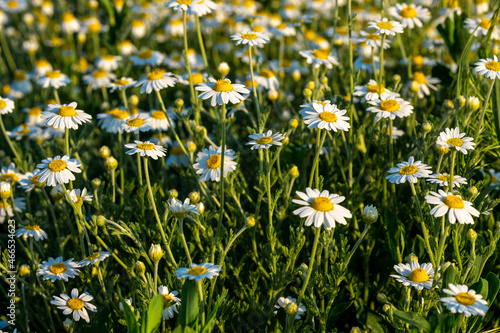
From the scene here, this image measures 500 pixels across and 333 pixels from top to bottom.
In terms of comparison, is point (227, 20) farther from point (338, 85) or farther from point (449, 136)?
point (449, 136)

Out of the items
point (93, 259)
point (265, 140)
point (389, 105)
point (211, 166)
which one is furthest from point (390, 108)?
point (93, 259)

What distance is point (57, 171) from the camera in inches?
91.1

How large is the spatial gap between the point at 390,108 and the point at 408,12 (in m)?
1.21

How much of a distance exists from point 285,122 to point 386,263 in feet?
4.65

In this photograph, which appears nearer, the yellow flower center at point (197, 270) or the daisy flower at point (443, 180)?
the yellow flower center at point (197, 270)

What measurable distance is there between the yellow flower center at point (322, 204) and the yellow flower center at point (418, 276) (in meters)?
0.43

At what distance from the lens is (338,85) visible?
416 centimetres

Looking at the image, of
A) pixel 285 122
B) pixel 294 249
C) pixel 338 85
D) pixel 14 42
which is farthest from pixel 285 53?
pixel 294 249

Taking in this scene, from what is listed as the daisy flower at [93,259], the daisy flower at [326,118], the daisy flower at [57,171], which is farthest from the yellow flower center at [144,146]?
the daisy flower at [326,118]

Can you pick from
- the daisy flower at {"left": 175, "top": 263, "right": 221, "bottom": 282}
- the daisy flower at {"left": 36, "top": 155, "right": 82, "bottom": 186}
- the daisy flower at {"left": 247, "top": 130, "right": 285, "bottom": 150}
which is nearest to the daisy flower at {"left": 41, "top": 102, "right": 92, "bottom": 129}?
the daisy flower at {"left": 36, "top": 155, "right": 82, "bottom": 186}

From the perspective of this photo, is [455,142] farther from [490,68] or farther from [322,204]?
[322,204]

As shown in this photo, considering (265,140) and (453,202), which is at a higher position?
(265,140)

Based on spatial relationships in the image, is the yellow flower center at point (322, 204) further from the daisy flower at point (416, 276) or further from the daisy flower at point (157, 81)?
the daisy flower at point (157, 81)

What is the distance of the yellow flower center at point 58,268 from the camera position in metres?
2.37
